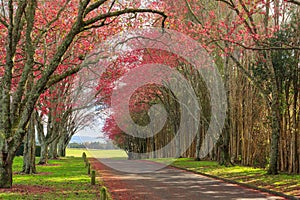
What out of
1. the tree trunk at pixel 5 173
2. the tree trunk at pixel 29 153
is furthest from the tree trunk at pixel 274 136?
the tree trunk at pixel 29 153

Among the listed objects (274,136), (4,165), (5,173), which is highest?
(274,136)

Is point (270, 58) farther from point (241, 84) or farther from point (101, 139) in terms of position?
point (101, 139)

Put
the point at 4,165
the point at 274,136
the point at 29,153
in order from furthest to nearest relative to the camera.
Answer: the point at 29,153
the point at 274,136
the point at 4,165

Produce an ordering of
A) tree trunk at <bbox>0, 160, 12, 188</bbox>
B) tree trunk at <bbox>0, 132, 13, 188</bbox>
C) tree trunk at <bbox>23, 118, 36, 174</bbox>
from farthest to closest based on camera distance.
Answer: tree trunk at <bbox>23, 118, 36, 174</bbox>, tree trunk at <bbox>0, 160, 12, 188</bbox>, tree trunk at <bbox>0, 132, 13, 188</bbox>

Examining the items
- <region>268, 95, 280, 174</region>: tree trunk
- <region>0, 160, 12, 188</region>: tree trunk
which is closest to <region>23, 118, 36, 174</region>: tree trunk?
<region>0, 160, 12, 188</region>: tree trunk

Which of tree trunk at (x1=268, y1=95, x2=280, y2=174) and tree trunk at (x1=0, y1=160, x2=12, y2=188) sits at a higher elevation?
tree trunk at (x1=268, y1=95, x2=280, y2=174)

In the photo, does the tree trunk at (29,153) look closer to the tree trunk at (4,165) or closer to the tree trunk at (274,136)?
the tree trunk at (4,165)

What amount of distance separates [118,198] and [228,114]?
651 inches

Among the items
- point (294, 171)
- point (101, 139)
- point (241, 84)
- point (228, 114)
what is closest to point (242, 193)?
point (294, 171)

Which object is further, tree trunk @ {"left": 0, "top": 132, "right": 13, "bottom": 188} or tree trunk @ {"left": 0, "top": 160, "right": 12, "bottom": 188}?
tree trunk @ {"left": 0, "top": 160, "right": 12, "bottom": 188}

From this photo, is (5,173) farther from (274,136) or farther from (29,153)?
(274,136)

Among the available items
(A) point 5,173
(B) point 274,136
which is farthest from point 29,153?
(B) point 274,136

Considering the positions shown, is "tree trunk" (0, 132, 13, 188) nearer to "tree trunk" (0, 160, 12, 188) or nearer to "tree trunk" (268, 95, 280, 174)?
"tree trunk" (0, 160, 12, 188)

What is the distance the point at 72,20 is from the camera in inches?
777
